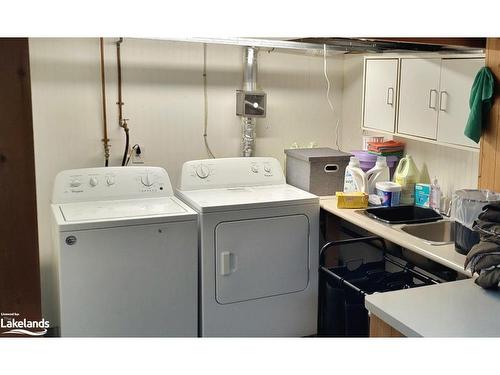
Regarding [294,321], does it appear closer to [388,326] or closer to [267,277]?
[267,277]

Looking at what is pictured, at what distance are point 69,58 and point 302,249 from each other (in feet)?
5.94

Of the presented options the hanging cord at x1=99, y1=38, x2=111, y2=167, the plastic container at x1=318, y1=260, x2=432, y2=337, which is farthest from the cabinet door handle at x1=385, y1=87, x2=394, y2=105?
the hanging cord at x1=99, y1=38, x2=111, y2=167

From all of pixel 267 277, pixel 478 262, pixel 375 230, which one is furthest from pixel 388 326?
pixel 267 277

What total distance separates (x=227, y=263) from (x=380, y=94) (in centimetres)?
142

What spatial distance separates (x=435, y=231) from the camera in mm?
2926

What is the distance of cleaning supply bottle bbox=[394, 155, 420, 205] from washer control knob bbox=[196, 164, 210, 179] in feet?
3.86

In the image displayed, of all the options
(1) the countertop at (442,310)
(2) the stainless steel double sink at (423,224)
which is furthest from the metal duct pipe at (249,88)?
(1) the countertop at (442,310)

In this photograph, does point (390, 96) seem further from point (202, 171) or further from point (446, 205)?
point (202, 171)

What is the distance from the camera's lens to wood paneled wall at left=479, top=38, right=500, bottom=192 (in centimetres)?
256

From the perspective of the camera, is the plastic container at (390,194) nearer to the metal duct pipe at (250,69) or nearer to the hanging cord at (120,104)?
the metal duct pipe at (250,69)

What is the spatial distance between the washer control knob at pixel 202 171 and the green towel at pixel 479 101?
153 cm

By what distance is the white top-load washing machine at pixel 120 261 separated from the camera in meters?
2.65

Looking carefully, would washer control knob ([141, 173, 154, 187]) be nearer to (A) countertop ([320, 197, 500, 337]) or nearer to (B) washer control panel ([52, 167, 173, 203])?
(B) washer control panel ([52, 167, 173, 203])
